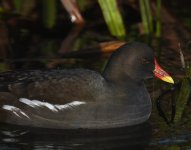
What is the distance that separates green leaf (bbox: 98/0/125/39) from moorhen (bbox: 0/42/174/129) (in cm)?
287

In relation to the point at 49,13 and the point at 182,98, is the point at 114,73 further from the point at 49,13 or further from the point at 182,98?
the point at 49,13

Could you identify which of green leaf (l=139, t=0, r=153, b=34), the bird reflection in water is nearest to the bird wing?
the bird reflection in water

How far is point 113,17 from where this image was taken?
10977 millimetres

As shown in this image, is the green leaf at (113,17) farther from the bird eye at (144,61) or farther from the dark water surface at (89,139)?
the dark water surface at (89,139)

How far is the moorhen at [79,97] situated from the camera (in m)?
7.55

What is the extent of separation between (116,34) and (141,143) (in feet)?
13.9

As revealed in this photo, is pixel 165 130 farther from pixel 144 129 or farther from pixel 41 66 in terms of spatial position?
pixel 41 66

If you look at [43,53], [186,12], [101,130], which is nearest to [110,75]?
[101,130]

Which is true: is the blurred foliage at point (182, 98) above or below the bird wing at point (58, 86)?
below

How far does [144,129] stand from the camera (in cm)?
771

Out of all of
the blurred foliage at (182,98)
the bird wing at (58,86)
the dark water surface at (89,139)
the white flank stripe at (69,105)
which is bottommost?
the blurred foliage at (182,98)

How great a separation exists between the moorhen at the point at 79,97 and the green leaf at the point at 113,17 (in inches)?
113

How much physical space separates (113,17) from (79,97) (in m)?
3.60

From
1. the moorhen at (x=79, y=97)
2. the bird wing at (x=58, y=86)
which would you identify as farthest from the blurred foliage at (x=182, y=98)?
the bird wing at (x=58, y=86)
